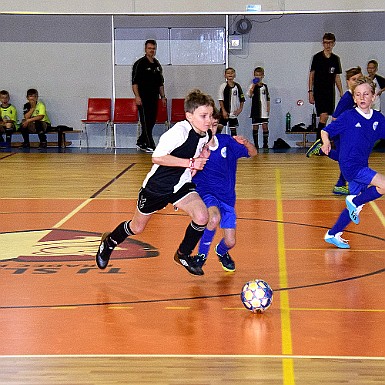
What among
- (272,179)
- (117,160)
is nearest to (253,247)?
(272,179)

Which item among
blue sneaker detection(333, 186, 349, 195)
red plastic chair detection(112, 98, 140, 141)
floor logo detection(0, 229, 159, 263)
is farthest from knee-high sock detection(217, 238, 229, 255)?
red plastic chair detection(112, 98, 140, 141)

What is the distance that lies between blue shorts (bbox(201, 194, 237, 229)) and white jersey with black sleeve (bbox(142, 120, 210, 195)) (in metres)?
0.38

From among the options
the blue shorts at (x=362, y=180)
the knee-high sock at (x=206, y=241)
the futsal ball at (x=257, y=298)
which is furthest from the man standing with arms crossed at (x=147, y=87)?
the futsal ball at (x=257, y=298)

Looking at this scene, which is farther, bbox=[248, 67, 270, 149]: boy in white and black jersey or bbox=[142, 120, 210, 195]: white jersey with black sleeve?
bbox=[248, 67, 270, 149]: boy in white and black jersey

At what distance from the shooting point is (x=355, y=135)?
852 cm

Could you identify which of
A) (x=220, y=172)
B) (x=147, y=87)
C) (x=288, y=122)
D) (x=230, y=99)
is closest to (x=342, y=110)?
(x=220, y=172)

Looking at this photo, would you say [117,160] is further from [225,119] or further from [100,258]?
[100,258]

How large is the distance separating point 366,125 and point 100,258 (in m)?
2.89

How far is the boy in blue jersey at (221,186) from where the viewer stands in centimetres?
740

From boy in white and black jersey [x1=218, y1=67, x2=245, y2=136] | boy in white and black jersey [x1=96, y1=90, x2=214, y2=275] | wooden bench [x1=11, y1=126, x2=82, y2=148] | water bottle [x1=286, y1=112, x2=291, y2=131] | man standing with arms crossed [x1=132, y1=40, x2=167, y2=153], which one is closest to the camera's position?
boy in white and black jersey [x1=96, y1=90, x2=214, y2=275]

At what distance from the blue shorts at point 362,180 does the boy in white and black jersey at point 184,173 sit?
1.91m

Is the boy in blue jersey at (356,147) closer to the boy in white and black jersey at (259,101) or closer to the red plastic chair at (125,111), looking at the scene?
the boy in white and black jersey at (259,101)

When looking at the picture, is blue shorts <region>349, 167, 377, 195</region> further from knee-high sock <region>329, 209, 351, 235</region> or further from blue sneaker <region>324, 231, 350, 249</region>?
blue sneaker <region>324, 231, 350, 249</region>

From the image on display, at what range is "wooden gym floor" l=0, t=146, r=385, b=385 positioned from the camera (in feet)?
16.2
